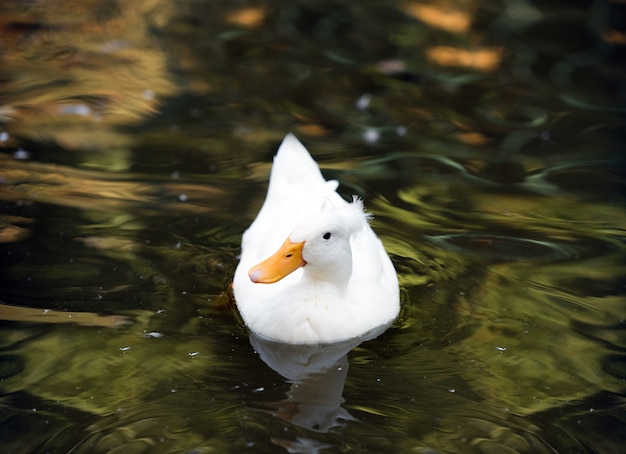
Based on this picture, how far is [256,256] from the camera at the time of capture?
5.91 metres

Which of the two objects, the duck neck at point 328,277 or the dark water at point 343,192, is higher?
the duck neck at point 328,277

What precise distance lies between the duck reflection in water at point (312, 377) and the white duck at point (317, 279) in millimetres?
52

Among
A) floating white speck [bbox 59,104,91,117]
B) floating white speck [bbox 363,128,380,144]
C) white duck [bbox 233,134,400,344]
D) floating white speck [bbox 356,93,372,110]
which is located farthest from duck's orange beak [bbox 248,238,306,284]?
floating white speck [bbox 59,104,91,117]

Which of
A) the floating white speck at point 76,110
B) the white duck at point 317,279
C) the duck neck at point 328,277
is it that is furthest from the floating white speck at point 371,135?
the duck neck at point 328,277

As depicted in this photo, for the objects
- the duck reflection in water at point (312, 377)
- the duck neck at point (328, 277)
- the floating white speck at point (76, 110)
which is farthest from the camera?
the floating white speck at point (76, 110)

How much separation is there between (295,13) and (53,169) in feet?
12.2

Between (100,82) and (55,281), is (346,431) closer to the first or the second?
(55,281)

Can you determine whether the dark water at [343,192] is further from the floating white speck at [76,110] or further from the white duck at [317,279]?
the white duck at [317,279]

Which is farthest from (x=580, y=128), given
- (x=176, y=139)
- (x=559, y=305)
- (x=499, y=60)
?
(x=176, y=139)

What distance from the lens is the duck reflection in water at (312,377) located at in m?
4.84

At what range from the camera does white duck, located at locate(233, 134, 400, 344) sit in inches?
214

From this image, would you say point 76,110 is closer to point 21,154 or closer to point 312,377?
point 21,154

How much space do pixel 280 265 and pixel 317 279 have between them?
29 centimetres

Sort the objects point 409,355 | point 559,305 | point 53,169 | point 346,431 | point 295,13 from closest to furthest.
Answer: point 346,431, point 409,355, point 559,305, point 53,169, point 295,13
